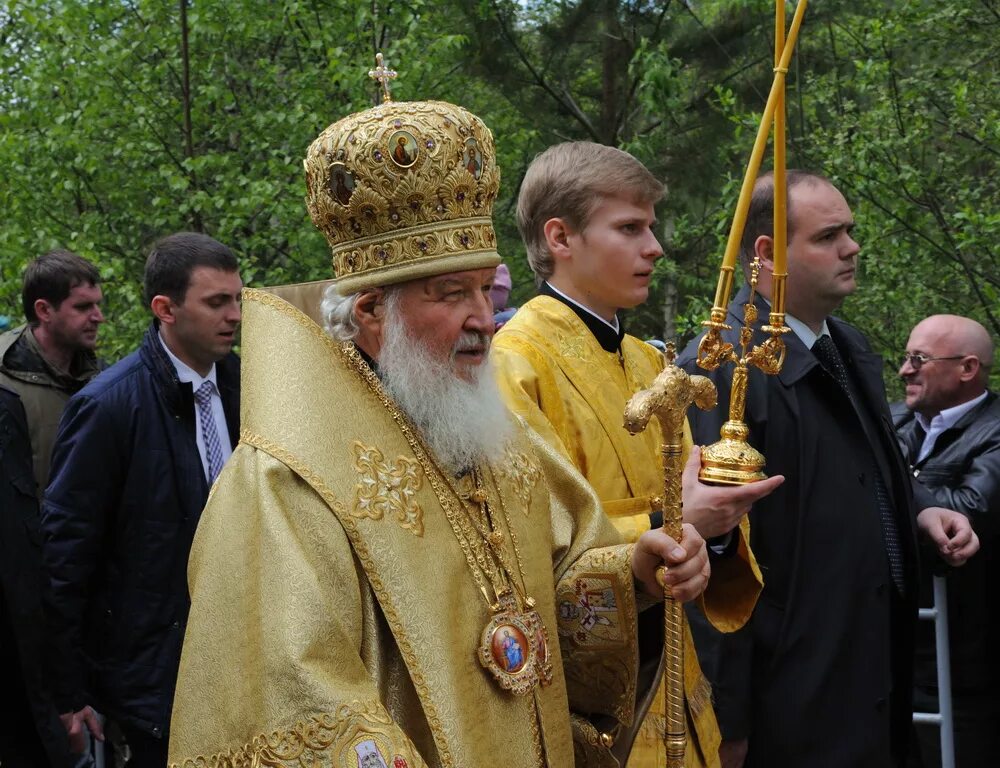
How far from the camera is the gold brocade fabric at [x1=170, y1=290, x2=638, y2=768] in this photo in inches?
93.4

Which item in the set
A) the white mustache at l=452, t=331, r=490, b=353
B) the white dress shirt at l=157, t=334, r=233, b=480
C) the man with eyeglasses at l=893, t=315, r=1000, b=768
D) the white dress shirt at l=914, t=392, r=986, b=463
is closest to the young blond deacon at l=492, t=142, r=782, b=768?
the white mustache at l=452, t=331, r=490, b=353

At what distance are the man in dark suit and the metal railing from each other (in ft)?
3.14

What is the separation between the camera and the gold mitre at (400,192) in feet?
9.14

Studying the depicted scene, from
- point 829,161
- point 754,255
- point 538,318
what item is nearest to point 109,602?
point 538,318

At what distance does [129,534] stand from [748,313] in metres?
2.32

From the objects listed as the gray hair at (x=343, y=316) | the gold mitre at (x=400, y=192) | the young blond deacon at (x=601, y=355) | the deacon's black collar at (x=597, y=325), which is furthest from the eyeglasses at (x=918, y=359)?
the gray hair at (x=343, y=316)

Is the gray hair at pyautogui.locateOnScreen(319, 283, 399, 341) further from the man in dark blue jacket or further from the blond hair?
the man in dark blue jacket

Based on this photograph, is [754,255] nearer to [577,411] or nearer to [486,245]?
[577,411]

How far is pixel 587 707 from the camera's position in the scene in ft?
10.3

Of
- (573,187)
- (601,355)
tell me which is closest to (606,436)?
(601,355)

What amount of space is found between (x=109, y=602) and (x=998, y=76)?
23.1 feet

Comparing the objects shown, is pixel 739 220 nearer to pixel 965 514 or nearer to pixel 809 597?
pixel 809 597

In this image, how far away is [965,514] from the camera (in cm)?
482

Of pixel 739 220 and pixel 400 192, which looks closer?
pixel 400 192
